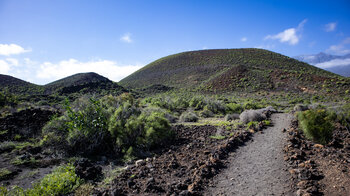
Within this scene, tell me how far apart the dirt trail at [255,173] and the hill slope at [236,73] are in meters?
31.6

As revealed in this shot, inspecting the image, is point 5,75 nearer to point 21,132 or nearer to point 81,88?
point 81,88

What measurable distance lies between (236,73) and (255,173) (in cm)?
4550

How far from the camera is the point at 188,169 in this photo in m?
5.25

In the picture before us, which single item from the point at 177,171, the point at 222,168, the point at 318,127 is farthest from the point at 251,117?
the point at 177,171

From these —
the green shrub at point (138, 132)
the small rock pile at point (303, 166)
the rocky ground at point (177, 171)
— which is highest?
the green shrub at point (138, 132)

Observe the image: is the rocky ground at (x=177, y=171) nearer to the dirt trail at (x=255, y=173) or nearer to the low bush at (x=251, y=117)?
the dirt trail at (x=255, y=173)

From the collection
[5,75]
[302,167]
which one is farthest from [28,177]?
[5,75]

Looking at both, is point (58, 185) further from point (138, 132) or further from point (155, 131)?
point (155, 131)

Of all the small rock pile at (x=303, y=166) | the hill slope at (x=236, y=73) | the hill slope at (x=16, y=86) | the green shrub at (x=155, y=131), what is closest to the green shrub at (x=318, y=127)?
the small rock pile at (x=303, y=166)

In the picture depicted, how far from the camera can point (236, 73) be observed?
47.7 meters

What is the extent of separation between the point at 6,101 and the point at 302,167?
1074 inches

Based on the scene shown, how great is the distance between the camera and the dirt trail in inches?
161

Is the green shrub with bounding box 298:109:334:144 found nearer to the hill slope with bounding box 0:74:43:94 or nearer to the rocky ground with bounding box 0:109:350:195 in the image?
the rocky ground with bounding box 0:109:350:195

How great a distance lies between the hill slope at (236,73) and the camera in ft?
123
